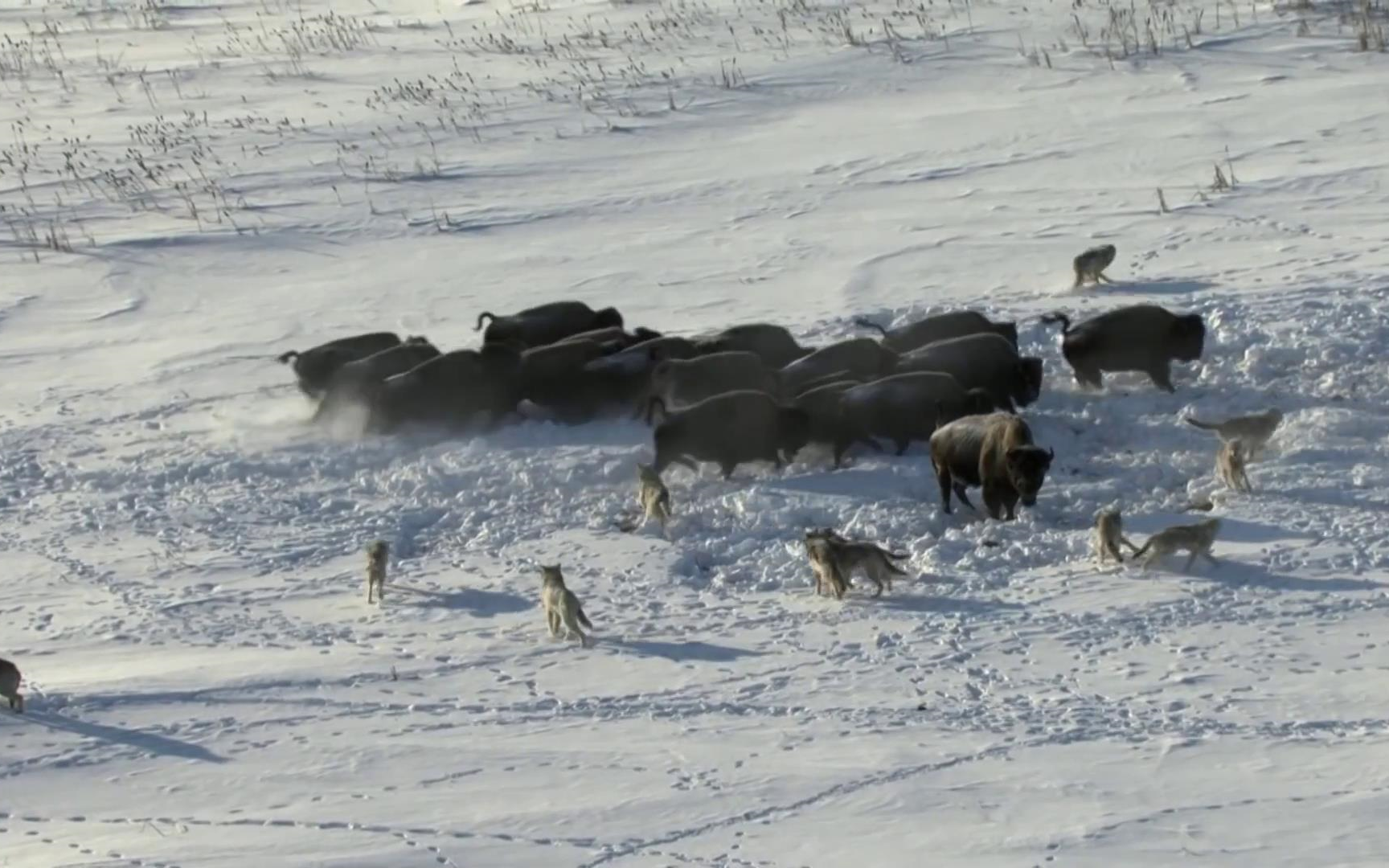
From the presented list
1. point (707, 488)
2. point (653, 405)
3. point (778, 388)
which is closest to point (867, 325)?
point (778, 388)

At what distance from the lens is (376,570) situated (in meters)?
12.4

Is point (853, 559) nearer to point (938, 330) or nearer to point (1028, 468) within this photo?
point (1028, 468)

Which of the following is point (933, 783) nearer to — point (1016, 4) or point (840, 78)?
point (840, 78)

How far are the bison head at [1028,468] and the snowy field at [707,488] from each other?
0.24 m

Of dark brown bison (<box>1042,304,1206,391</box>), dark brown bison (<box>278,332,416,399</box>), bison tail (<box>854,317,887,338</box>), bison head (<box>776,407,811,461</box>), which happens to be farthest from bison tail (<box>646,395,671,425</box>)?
dark brown bison (<box>1042,304,1206,391</box>)

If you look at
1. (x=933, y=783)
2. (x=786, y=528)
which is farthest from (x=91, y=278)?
(x=933, y=783)

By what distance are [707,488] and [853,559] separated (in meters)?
2.46

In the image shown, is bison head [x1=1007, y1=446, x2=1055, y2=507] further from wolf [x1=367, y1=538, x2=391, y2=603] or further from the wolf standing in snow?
the wolf standing in snow

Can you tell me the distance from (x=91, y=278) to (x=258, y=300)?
221 centimetres

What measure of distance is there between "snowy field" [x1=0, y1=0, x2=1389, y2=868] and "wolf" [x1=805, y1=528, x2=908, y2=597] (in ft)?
0.54

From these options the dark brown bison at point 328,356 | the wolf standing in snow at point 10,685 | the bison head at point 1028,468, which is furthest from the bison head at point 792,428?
the wolf standing in snow at point 10,685

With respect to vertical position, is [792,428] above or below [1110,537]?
above

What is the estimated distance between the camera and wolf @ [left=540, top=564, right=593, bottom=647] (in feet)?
37.5

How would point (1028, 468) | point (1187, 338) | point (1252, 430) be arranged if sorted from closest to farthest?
point (1028, 468), point (1252, 430), point (1187, 338)
